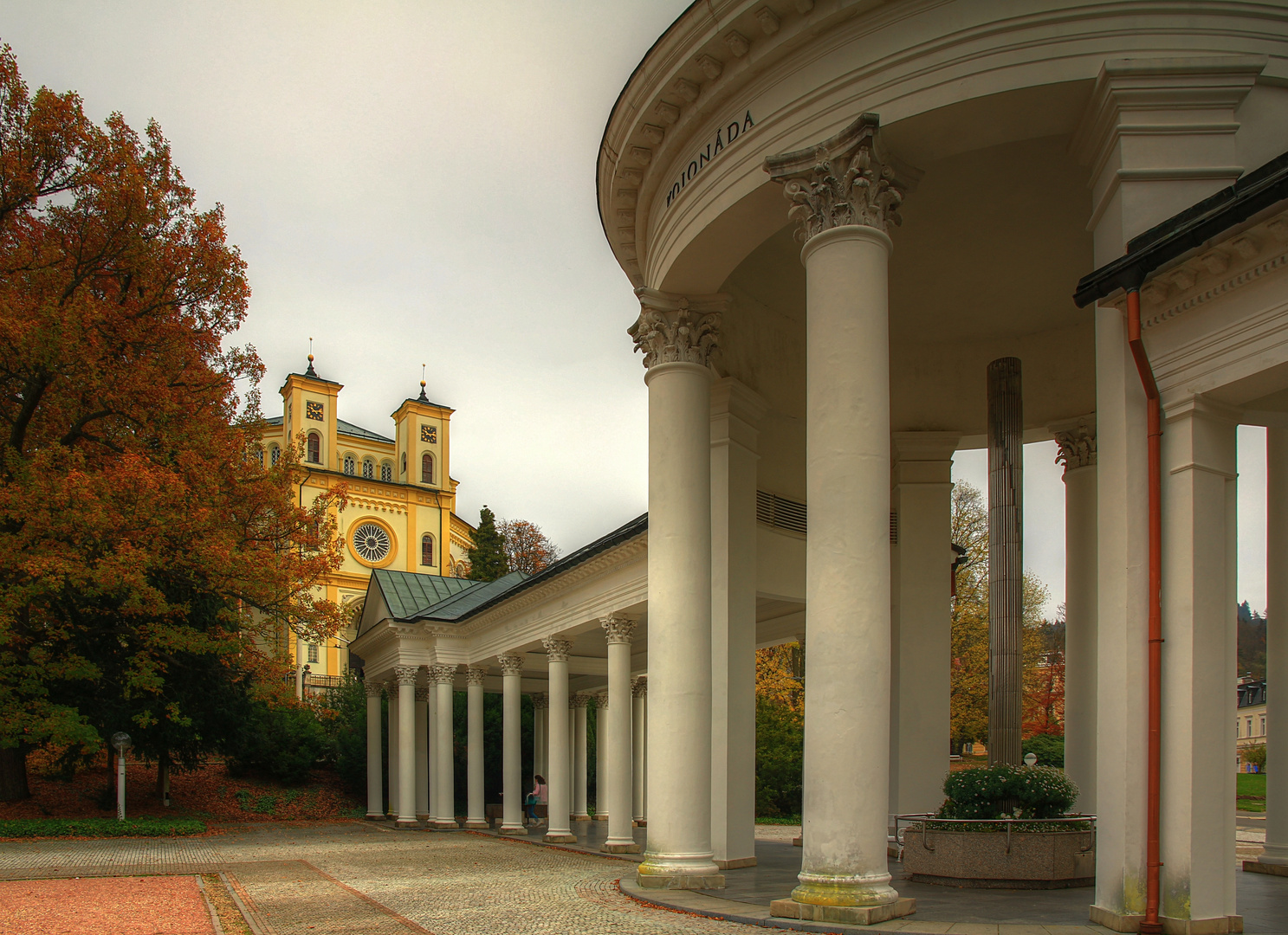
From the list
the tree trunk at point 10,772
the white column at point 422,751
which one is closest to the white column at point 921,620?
the tree trunk at point 10,772

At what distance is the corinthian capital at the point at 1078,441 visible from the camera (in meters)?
21.2

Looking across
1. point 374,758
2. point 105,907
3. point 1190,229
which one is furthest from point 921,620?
point 374,758

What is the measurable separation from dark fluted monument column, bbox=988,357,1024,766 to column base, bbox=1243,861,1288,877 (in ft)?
11.1

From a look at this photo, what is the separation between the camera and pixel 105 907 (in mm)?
15016

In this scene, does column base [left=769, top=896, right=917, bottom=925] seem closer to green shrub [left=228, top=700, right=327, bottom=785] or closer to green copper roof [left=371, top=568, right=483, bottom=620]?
green copper roof [left=371, top=568, right=483, bottom=620]

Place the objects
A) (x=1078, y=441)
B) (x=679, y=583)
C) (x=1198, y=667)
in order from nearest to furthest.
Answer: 1. (x=1198, y=667)
2. (x=679, y=583)
3. (x=1078, y=441)

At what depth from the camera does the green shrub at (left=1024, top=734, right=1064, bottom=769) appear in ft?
122

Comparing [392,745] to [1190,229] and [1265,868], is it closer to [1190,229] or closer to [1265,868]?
[1265,868]

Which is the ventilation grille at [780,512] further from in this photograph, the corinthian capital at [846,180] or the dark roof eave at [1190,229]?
the dark roof eave at [1190,229]

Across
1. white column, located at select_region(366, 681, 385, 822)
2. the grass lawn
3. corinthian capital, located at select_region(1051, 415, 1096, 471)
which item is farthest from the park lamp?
the grass lawn

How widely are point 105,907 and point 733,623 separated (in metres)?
10.1

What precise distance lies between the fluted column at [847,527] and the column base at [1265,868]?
7193 millimetres

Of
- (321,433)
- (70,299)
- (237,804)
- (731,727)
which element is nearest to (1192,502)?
(731,727)

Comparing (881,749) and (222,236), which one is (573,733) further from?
(881,749)
